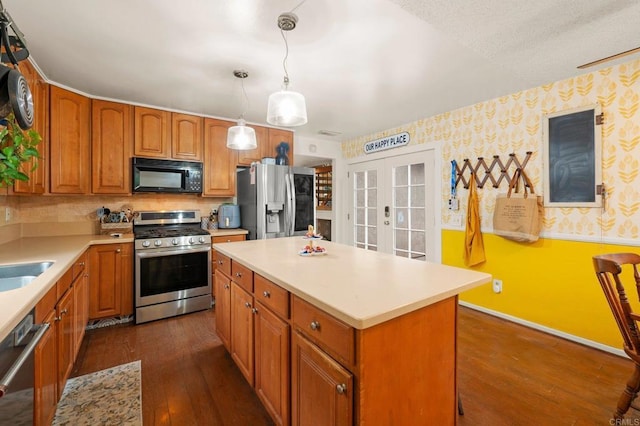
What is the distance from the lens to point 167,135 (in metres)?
3.41

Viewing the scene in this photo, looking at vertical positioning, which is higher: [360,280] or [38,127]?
[38,127]

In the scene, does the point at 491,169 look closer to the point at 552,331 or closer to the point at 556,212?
the point at 556,212

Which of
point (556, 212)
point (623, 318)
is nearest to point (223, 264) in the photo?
point (623, 318)

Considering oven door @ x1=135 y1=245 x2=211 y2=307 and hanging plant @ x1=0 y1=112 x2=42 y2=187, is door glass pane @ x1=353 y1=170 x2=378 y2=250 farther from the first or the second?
hanging plant @ x1=0 y1=112 x2=42 y2=187

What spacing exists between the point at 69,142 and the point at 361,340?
3.37 m

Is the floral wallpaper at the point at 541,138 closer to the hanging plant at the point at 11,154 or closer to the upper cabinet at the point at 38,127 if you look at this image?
the hanging plant at the point at 11,154

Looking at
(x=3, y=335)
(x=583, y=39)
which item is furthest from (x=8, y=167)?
(x=583, y=39)

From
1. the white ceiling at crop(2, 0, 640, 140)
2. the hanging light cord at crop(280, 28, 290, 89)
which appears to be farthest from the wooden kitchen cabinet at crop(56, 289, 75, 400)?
the hanging light cord at crop(280, 28, 290, 89)

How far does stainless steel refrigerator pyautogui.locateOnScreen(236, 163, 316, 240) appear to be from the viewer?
354cm

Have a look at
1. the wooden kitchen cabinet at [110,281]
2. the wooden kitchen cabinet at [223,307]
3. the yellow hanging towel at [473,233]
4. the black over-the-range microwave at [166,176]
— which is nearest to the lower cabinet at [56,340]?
the wooden kitchen cabinet at [110,281]

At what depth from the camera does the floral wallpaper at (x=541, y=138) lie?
7.52 feet

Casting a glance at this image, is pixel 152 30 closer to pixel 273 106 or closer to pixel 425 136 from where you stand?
pixel 273 106

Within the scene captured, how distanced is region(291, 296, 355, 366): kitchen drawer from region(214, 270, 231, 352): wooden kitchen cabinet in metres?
1.01

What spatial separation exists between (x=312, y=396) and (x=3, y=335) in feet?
3.52
